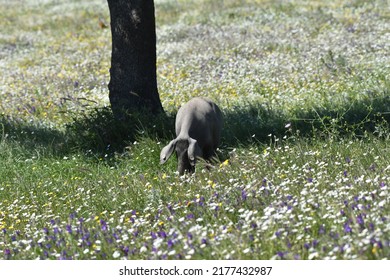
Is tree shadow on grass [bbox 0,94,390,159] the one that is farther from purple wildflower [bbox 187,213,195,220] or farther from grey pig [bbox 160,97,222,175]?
purple wildflower [bbox 187,213,195,220]

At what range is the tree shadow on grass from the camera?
11.8 metres

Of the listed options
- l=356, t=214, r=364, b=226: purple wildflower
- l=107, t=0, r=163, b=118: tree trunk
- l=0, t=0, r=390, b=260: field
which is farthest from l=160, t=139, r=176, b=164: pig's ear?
l=356, t=214, r=364, b=226: purple wildflower

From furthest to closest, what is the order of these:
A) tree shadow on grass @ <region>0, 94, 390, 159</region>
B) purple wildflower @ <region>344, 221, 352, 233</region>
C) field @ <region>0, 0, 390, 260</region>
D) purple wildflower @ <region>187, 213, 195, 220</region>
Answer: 1. tree shadow on grass @ <region>0, 94, 390, 159</region>
2. purple wildflower @ <region>187, 213, 195, 220</region>
3. field @ <region>0, 0, 390, 260</region>
4. purple wildflower @ <region>344, 221, 352, 233</region>

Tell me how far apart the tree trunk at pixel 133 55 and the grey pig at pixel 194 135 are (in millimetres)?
2343

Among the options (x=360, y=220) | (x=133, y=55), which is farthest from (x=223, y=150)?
(x=360, y=220)

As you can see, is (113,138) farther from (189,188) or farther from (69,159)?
(189,188)

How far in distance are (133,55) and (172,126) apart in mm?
1784

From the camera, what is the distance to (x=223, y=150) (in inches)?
452

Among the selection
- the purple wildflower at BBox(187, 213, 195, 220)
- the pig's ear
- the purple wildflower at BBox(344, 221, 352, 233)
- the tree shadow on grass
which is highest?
the purple wildflower at BBox(344, 221, 352, 233)

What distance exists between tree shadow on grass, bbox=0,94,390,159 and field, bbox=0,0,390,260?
4 cm

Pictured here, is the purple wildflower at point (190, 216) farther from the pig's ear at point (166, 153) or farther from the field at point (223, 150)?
the pig's ear at point (166, 153)

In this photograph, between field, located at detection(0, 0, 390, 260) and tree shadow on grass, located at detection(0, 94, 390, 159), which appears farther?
tree shadow on grass, located at detection(0, 94, 390, 159)

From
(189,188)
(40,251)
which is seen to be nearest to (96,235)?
(40,251)

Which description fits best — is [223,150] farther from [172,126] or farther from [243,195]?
[243,195]
